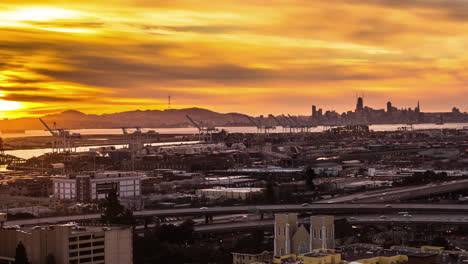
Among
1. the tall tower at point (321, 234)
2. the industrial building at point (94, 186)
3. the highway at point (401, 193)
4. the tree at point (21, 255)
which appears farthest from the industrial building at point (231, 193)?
the tree at point (21, 255)

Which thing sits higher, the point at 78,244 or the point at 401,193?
the point at 78,244

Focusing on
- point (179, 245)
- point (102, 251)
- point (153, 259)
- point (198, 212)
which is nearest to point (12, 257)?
point (102, 251)

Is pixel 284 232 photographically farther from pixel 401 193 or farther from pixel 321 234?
pixel 401 193

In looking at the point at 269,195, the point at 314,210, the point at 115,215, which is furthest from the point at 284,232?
the point at 269,195

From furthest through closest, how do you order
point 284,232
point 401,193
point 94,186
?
point 94,186, point 401,193, point 284,232

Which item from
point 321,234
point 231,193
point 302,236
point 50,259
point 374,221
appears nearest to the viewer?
point 321,234

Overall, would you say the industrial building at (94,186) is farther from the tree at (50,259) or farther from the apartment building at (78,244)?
the tree at (50,259)

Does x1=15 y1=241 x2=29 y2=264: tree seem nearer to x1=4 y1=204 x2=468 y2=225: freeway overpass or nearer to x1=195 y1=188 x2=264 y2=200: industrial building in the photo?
x1=4 y1=204 x2=468 y2=225: freeway overpass
